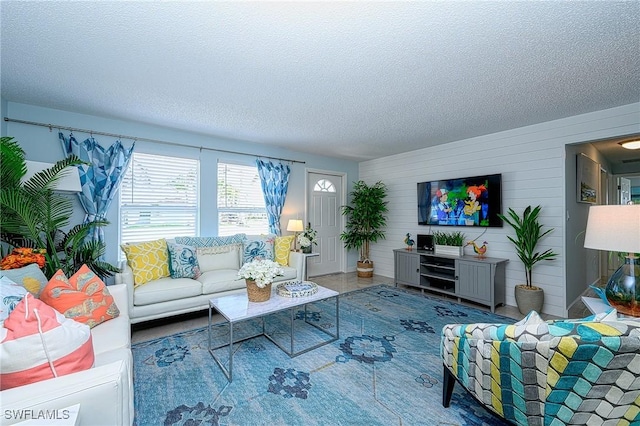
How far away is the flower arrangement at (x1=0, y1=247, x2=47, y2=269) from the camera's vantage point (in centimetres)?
219

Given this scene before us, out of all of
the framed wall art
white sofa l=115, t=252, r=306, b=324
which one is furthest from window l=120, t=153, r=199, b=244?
the framed wall art

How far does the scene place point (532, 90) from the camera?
97.3 inches

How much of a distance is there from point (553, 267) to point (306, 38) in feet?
12.7

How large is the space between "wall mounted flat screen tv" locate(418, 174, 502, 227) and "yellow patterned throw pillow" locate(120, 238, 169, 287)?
13.0ft

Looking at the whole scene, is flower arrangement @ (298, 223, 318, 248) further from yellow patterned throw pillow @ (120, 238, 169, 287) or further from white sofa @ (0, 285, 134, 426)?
white sofa @ (0, 285, 134, 426)

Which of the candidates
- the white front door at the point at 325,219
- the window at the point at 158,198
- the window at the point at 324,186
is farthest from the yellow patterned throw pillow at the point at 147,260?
the window at the point at 324,186

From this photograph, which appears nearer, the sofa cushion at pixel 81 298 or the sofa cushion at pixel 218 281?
the sofa cushion at pixel 81 298

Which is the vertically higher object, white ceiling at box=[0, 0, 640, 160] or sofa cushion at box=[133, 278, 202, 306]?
white ceiling at box=[0, 0, 640, 160]

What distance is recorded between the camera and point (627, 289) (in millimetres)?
1621

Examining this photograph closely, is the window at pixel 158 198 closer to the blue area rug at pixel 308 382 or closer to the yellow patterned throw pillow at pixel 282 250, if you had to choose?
the yellow patterned throw pillow at pixel 282 250

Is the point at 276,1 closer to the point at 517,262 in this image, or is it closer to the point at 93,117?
the point at 93,117

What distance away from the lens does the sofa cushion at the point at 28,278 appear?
68.0 inches

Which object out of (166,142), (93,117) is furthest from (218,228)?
(93,117)

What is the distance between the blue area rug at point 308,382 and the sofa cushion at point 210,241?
3.81 feet
